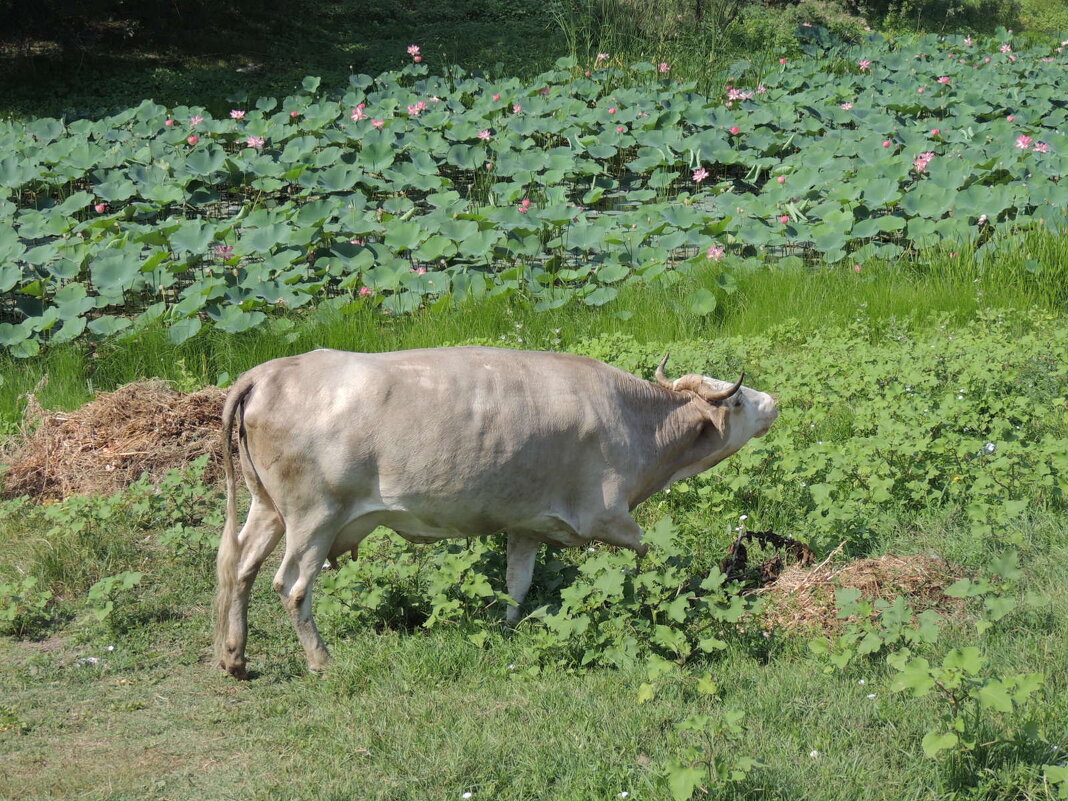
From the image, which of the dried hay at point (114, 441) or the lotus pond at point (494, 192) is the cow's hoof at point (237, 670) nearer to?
the dried hay at point (114, 441)

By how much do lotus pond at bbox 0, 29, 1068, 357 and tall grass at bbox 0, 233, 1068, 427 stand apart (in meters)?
0.16

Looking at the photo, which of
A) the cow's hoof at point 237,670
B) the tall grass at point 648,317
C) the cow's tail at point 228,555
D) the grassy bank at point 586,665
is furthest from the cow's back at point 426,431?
the tall grass at point 648,317

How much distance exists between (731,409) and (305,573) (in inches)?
86.8

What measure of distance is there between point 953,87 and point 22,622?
548 inches

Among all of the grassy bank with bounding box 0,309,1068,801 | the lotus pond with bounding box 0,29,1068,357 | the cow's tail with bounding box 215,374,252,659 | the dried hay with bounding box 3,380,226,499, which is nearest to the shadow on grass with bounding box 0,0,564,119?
the lotus pond with bounding box 0,29,1068,357

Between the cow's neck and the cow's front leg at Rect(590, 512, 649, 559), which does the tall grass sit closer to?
the cow's neck

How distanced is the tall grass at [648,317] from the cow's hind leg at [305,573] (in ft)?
12.8

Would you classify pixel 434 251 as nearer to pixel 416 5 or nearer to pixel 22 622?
pixel 22 622

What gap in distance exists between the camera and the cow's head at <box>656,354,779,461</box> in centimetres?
576

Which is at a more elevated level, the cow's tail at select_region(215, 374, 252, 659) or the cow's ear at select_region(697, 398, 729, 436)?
the cow's ear at select_region(697, 398, 729, 436)

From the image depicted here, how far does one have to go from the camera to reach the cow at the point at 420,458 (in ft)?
16.2

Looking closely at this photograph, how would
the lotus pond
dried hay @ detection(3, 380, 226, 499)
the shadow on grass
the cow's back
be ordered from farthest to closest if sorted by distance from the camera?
the shadow on grass, the lotus pond, dried hay @ detection(3, 380, 226, 499), the cow's back

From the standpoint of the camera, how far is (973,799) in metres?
3.79

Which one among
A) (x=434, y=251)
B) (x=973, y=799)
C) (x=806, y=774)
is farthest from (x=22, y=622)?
(x=434, y=251)
